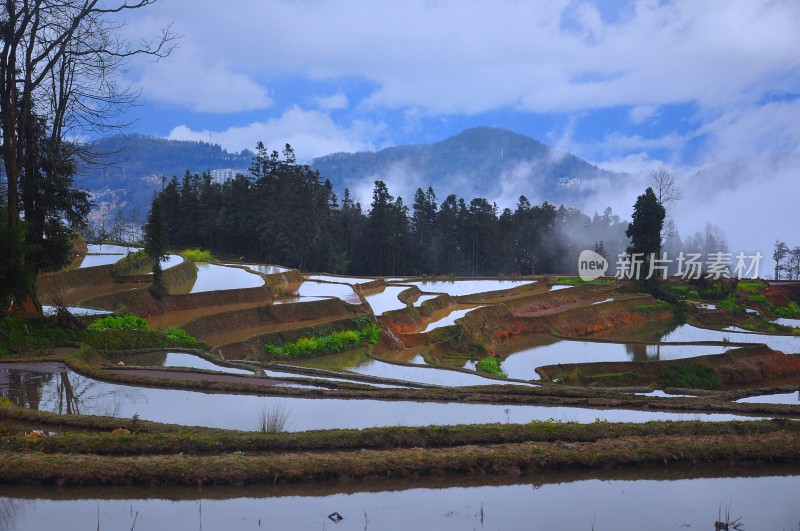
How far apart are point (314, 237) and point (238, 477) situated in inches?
1996

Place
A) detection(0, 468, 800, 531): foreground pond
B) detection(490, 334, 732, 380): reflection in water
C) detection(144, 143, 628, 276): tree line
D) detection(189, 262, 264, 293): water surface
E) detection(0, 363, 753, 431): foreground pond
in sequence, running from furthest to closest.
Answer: detection(144, 143, 628, 276): tree line < detection(189, 262, 264, 293): water surface < detection(490, 334, 732, 380): reflection in water < detection(0, 363, 753, 431): foreground pond < detection(0, 468, 800, 531): foreground pond

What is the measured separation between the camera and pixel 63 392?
34.1ft

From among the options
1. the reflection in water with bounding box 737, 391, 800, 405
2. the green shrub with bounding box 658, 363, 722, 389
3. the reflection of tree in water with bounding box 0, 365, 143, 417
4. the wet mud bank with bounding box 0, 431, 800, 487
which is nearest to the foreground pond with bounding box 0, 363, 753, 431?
the reflection of tree in water with bounding box 0, 365, 143, 417

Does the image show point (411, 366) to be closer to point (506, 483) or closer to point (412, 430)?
point (412, 430)

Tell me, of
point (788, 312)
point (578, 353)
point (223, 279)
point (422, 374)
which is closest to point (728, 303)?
point (788, 312)

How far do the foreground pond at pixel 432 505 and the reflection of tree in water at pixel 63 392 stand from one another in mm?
3496

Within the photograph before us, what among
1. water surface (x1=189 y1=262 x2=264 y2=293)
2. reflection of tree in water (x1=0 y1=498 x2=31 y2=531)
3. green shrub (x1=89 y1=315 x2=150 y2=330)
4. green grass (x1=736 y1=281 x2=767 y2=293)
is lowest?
reflection of tree in water (x1=0 y1=498 x2=31 y2=531)

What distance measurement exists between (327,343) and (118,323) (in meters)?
6.66

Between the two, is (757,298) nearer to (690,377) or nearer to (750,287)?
(750,287)

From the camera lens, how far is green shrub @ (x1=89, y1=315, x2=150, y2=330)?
1580 cm

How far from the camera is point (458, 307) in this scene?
3378 cm

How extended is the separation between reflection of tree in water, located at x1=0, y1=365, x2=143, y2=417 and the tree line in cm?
4401

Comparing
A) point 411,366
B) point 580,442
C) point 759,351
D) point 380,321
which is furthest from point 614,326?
point 580,442

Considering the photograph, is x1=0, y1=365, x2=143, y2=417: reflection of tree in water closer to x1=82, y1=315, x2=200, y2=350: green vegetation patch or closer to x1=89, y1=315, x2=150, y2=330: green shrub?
x1=82, y1=315, x2=200, y2=350: green vegetation patch
